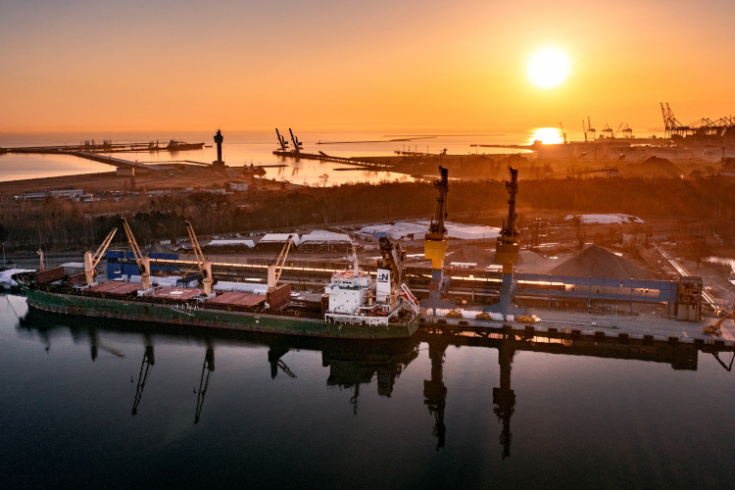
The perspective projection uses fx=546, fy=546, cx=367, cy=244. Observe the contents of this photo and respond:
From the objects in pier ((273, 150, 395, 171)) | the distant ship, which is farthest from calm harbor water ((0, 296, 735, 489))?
the distant ship

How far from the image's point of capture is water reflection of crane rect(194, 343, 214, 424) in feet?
48.9

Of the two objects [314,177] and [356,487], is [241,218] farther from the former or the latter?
[314,177]

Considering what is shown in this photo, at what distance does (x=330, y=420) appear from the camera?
47.2ft

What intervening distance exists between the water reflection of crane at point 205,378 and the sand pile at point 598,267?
15038 mm

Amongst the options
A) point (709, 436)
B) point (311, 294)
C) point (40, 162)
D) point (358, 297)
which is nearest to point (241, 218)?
point (311, 294)

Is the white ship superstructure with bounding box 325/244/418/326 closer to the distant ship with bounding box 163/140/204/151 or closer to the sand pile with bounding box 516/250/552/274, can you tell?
the sand pile with bounding box 516/250/552/274

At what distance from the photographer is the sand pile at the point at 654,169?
58.9 metres

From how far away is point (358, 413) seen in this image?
1484 cm

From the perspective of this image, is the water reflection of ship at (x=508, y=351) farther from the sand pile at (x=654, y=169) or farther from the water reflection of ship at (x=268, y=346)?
the sand pile at (x=654, y=169)

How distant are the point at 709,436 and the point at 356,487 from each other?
8798mm

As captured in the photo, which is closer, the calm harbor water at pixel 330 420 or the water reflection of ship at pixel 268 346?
the calm harbor water at pixel 330 420

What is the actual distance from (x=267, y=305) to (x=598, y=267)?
14126 mm

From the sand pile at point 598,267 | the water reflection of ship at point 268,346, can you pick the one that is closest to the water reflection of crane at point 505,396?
the water reflection of ship at point 268,346

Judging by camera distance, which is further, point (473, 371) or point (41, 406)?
point (473, 371)
